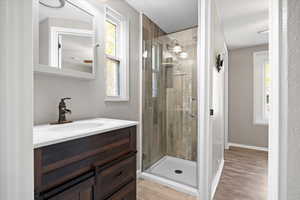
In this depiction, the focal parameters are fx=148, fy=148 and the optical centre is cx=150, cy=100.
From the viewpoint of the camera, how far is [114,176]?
3.93ft

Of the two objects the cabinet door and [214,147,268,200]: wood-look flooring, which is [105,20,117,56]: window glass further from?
[214,147,268,200]: wood-look flooring

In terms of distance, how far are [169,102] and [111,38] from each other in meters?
1.49

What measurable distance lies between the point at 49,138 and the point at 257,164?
336 centimetres

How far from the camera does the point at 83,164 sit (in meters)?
0.97

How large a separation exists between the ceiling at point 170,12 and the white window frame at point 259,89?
2163 mm

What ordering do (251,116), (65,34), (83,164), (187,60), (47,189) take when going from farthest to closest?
(251,116) → (187,60) → (65,34) → (83,164) → (47,189)

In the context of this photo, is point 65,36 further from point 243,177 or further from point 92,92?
point 243,177

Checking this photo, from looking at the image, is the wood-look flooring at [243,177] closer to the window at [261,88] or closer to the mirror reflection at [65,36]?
the window at [261,88]

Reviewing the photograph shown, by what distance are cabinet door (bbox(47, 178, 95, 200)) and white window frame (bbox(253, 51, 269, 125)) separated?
3.93m

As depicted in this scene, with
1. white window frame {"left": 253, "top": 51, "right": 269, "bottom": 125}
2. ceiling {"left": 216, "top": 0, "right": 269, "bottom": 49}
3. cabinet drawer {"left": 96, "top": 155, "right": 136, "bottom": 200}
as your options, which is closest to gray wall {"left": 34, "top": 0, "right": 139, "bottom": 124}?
cabinet drawer {"left": 96, "top": 155, "right": 136, "bottom": 200}

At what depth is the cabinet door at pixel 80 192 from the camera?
0.85m
